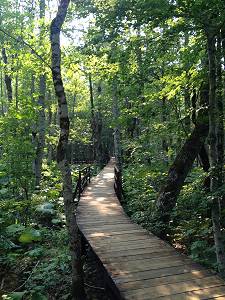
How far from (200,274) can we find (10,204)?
23.8 feet

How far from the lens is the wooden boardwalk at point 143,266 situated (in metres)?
5.28

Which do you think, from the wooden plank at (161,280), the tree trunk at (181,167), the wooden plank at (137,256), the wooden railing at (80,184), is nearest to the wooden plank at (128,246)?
the wooden plank at (137,256)

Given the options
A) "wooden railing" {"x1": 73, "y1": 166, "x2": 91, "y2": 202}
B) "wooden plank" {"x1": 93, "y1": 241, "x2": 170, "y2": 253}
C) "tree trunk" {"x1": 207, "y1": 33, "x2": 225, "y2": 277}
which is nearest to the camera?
"tree trunk" {"x1": 207, "y1": 33, "x2": 225, "y2": 277}

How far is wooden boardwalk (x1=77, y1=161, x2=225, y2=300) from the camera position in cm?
528

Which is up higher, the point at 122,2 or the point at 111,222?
the point at 122,2

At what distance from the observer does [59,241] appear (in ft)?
34.5

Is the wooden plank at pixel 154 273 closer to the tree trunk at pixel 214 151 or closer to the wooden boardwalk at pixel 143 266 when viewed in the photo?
the wooden boardwalk at pixel 143 266

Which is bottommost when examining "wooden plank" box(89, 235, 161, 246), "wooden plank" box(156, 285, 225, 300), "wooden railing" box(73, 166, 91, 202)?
"wooden plank" box(89, 235, 161, 246)

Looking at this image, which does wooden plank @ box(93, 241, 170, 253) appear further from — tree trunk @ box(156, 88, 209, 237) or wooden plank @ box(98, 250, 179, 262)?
tree trunk @ box(156, 88, 209, 237)

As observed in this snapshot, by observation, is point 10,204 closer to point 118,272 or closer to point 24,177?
point 24,177

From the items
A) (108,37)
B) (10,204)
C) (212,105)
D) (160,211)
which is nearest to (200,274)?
(212,105)

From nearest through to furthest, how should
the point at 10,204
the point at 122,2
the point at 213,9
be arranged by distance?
the point at 213,9, the point at 122,2, the point at 10,204

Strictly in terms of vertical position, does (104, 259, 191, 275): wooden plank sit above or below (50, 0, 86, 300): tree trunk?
below

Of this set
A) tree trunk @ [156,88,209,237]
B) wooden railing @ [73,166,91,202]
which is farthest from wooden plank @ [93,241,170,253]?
wooden railing @ [73,166,91,202]
